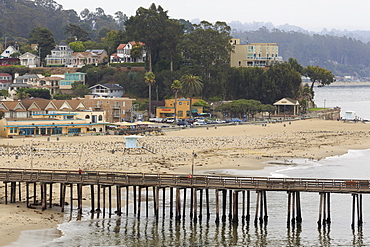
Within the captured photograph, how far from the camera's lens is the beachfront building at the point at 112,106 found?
404 ft

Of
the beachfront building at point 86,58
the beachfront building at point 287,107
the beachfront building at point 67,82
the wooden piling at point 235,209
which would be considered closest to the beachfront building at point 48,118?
the beachfront building at point 67,82

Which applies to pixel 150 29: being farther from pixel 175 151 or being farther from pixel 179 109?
pixel 175 151

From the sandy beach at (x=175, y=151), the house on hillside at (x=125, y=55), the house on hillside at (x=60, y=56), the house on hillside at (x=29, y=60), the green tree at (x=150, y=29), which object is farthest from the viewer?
the house on hillside at (x=29, y=60)

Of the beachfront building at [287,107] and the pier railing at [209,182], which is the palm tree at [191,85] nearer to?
the beachfront building at [287,107]

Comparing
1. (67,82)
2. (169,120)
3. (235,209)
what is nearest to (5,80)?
(67,82)

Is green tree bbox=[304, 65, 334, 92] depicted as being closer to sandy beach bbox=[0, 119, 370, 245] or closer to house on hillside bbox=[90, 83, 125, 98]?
sandy beach bbox=[0, 119, 370, 245]

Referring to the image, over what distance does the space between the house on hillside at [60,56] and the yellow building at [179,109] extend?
57.9 m

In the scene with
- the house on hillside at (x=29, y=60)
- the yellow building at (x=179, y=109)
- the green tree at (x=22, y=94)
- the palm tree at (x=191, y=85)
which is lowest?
the yellow building at (x=179, y=109)

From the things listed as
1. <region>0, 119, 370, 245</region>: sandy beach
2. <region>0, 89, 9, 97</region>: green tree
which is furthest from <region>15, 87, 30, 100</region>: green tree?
<region>0, 119, 370, 245</region>: sandy beach

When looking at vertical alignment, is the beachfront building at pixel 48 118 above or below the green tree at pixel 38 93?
below

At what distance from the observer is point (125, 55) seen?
176 meters

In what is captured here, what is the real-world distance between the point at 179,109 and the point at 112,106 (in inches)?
672

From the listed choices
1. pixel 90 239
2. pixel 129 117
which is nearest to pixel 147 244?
pixel 90 239

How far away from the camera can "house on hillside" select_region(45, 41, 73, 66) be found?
18788 cm
